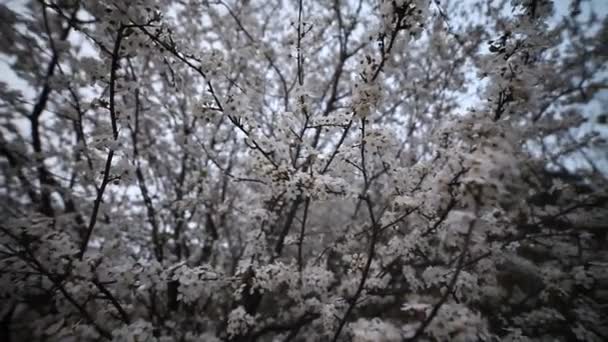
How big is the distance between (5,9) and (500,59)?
5.25 m

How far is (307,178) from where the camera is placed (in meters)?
2.45

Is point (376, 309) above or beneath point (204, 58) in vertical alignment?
beneath

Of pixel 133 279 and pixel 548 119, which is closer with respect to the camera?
pixel 133 279

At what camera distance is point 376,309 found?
579 cm

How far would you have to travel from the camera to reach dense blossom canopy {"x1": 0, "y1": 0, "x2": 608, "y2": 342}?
2.15 meters

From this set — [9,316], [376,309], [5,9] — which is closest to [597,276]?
[376,309]

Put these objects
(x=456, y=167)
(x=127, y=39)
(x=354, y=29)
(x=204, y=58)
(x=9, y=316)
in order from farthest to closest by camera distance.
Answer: (x=354, y=29)
(x=9, y=316)
(x=204, y=58)
(x=127, y=39)
(x=456, y=167)

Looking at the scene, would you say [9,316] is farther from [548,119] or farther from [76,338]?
[548,119]

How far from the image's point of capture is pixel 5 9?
341cm

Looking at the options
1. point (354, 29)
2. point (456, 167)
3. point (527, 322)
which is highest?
point (354, 29)

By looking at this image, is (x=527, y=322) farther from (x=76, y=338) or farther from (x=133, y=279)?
(x=76, y=338)

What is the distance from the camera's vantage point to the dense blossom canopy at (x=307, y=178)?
84.6 inches

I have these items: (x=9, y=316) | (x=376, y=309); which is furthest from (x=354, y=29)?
(x=9, y=316)

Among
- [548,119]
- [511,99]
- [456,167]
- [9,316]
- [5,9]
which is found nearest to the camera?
[456,167]
